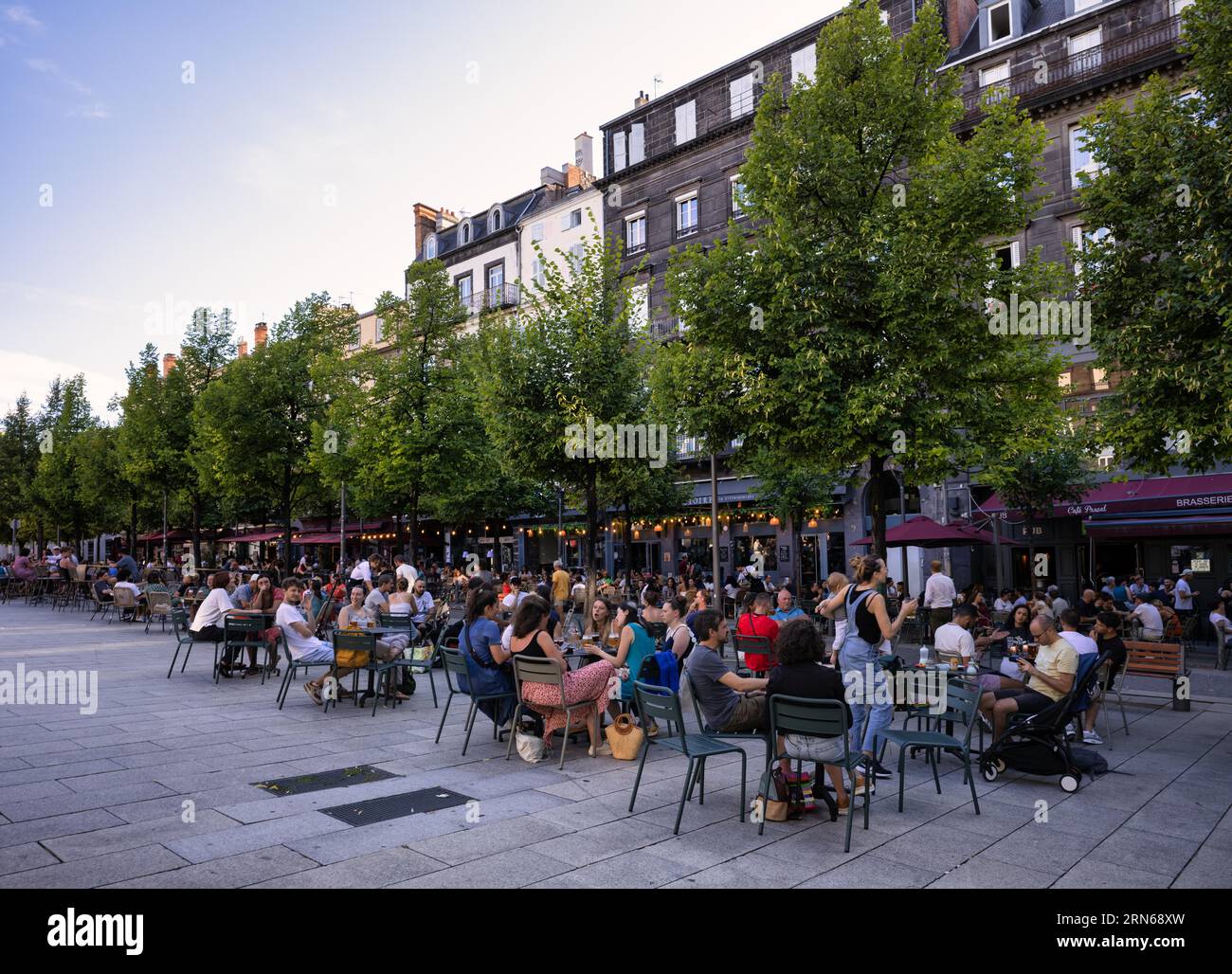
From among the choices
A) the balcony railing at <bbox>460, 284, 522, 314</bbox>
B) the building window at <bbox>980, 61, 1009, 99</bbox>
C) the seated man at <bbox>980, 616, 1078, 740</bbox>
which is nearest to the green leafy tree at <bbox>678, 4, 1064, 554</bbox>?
the seated man at <bbox>980, 616, 1078, 740</bbox>

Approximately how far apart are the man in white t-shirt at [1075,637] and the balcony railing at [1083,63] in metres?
18.3

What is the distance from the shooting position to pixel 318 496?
126 feet

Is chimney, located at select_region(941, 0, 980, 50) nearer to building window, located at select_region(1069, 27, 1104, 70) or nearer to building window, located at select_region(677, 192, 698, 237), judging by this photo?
building window, located at select_region(1069, 27, 1104, 70)

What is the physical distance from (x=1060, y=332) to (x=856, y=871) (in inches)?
426

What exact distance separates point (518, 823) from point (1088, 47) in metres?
27.2

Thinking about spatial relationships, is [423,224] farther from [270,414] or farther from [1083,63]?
[1083,63]

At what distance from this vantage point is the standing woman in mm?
6852

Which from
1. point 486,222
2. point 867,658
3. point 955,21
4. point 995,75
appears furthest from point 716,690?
point 486,222

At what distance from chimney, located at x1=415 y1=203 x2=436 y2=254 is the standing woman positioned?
4479 centimetres

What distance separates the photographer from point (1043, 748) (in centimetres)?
696

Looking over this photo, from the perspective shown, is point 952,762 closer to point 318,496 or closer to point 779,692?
point 779,692

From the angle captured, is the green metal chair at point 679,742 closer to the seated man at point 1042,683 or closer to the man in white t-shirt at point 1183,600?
the seated man at point 1042,683

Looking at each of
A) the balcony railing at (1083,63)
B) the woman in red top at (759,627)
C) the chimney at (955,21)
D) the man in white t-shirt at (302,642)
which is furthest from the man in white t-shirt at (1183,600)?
the chimney at (955,21)
